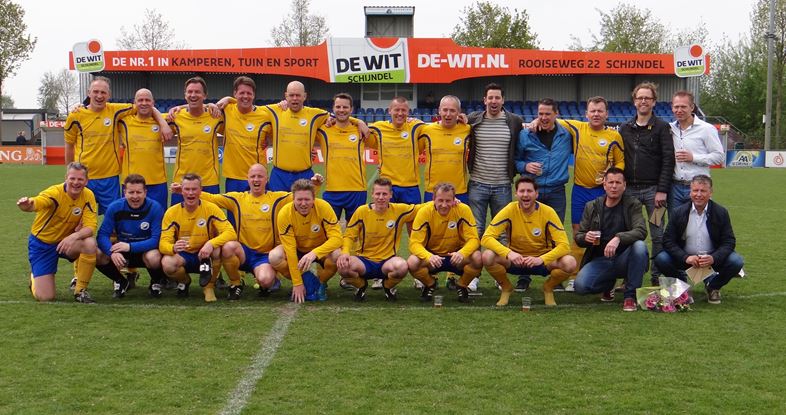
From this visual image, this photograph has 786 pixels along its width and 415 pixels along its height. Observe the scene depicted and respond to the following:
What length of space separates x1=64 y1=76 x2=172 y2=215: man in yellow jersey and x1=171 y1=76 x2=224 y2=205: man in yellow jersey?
0.16 metres

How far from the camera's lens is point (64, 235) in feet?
20.9

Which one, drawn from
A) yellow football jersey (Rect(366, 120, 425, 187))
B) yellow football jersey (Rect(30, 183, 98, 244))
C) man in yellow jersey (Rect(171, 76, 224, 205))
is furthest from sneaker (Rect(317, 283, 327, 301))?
yellow football jersey (Rect(30, 183, 98, 244))

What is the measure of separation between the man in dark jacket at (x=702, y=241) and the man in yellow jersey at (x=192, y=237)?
11.9 ft

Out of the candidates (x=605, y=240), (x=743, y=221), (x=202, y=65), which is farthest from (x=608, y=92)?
(x=605, y=240)

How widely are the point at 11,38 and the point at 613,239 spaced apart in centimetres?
4121

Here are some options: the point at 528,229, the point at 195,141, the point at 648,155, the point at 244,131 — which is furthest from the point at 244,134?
the point at 648,155

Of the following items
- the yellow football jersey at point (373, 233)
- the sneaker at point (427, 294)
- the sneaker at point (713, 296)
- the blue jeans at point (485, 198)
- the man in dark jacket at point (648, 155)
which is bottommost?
the sneaker at point (713, 296)

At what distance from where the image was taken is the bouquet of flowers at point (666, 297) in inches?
232

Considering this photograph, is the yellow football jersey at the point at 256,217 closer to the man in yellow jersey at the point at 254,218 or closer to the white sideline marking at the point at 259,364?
the man in yellow jersey at the point at 254,218

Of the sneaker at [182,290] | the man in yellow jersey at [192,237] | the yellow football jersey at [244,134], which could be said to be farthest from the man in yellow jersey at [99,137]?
the sneaker at [182,290]

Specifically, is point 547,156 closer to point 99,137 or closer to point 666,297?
point 666,297

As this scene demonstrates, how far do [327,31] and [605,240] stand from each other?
46278mm

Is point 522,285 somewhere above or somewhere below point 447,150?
below

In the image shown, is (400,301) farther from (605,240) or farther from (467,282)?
(605,240)
